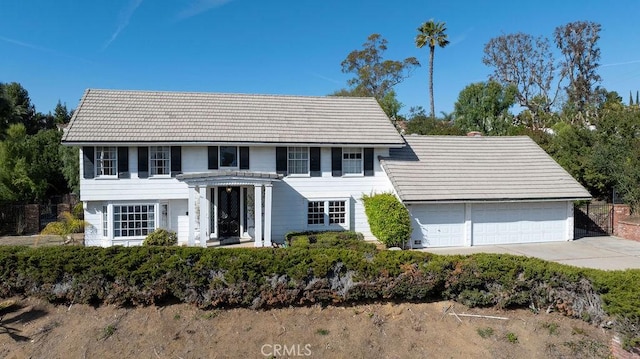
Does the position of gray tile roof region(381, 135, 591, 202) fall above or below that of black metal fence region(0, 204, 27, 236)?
above

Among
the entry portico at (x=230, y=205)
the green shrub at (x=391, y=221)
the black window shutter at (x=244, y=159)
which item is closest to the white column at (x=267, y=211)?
the entry portico at (x=230, y=205)

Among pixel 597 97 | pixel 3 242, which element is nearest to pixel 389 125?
pixel 3 242

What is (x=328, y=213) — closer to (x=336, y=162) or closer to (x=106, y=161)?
(x=336, y=162)

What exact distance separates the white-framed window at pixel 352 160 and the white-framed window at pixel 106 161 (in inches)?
385

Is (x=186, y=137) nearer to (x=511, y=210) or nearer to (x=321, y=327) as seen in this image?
(x=321, y=327)

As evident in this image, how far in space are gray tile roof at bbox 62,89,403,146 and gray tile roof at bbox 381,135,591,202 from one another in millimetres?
1690

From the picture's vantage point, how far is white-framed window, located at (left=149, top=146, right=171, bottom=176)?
16547 millimetres

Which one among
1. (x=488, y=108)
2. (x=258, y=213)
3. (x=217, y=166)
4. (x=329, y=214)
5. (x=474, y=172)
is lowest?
(x=329, y=214)

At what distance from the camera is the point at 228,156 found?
56.6 ft

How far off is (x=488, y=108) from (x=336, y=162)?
2658 cm

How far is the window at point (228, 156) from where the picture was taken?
676 inches

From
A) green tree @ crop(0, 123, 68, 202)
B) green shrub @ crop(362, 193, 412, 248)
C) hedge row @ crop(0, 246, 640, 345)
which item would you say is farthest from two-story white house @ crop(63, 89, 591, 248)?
green tree @ crop(0, 123, 68, 202)

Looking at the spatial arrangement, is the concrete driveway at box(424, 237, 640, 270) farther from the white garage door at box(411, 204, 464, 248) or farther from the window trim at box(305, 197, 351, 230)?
the window trim at box(305, 197, 351, 230)

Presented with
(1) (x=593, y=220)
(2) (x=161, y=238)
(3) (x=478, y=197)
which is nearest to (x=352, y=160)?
(3) (x=478, y=197)
